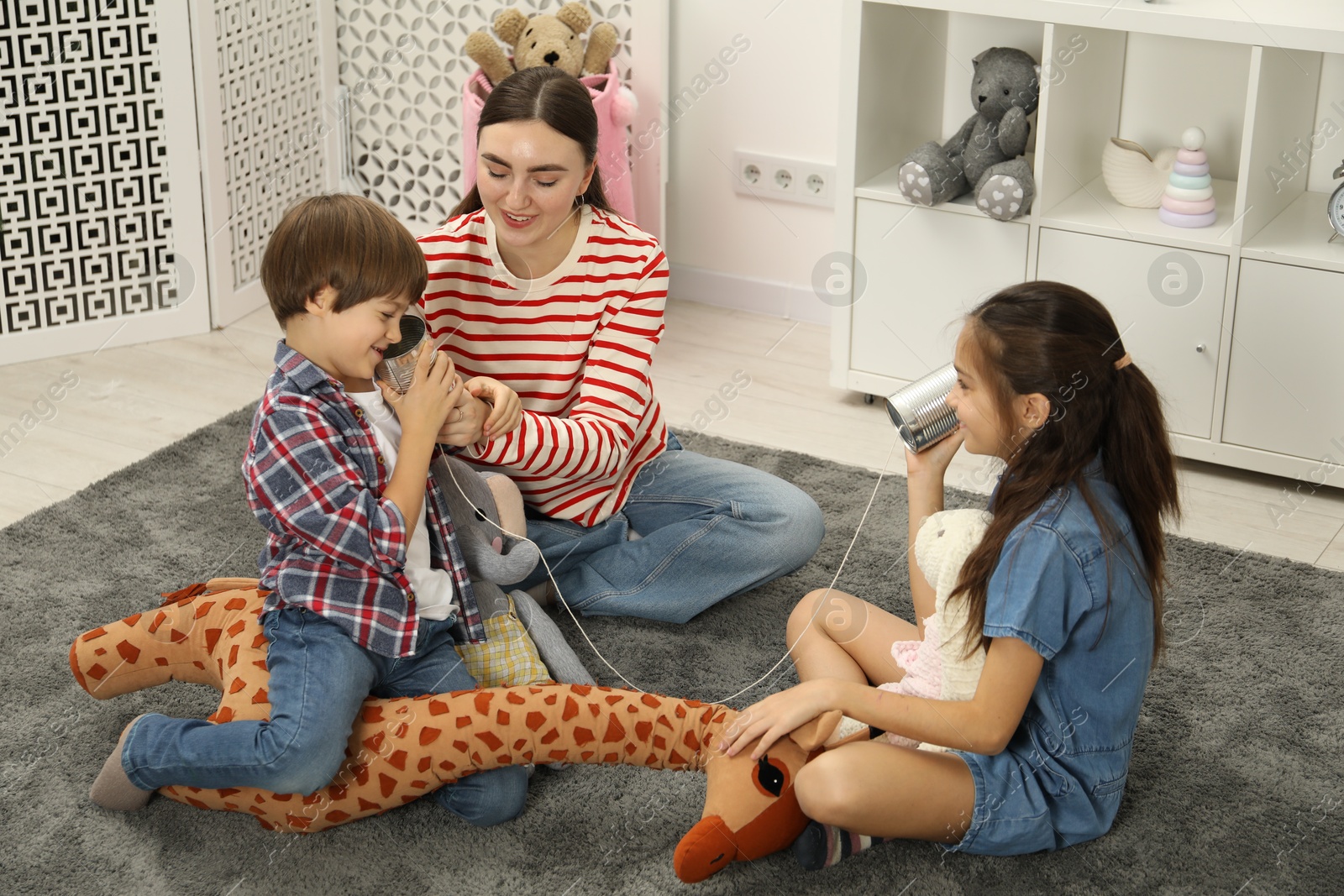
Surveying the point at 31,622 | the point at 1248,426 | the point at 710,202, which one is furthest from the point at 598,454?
the point at 710,202

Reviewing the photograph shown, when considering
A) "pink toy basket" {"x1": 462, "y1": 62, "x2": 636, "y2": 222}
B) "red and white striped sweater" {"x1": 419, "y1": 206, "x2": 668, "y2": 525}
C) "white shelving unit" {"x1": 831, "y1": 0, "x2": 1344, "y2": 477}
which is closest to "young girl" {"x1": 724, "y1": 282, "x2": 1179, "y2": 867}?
"red and white striped sweater" {"x1": 419, "y1": 206, "x2": 668, "y2": 525}

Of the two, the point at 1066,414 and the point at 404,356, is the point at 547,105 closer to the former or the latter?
the point at 404,356

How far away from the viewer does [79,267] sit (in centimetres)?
261

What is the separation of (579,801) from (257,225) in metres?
1.76

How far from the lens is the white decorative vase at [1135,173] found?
2.21 meters

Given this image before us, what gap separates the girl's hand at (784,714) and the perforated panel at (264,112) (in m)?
1.81

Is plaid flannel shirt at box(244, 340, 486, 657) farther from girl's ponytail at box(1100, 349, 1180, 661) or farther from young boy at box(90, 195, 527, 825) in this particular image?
girl's ponytail at box(1100, 349, 1180, 661)

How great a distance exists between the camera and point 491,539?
1.59m

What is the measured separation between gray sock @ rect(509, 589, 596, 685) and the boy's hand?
29 centimetres

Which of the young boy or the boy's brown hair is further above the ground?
the boy's brown hair

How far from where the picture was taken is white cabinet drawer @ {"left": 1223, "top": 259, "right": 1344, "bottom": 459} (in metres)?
2.02

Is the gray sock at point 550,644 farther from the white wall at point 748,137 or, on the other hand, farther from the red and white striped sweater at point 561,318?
the white wall at point 748,137

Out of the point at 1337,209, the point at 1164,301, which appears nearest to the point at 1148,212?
the point at 1164,301

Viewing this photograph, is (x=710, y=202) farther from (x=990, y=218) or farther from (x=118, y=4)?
(x=118, y=4)
